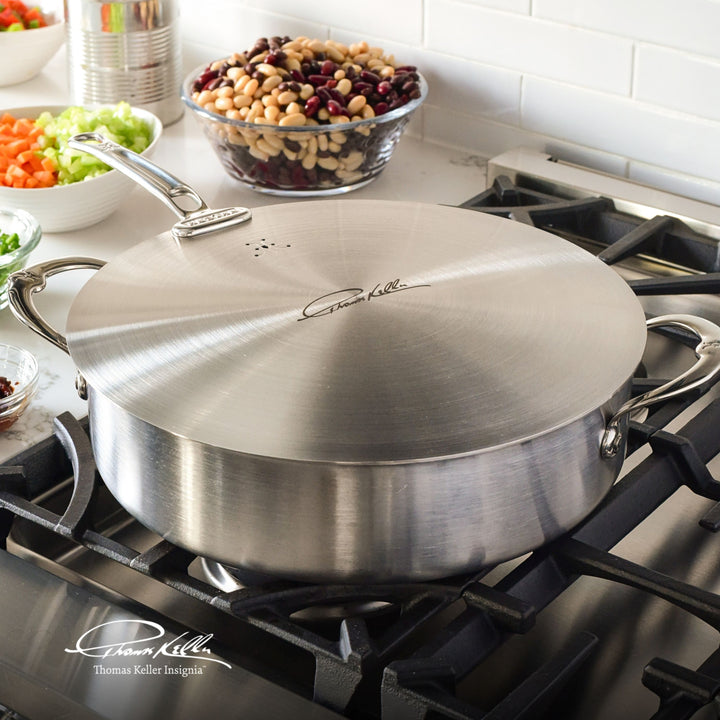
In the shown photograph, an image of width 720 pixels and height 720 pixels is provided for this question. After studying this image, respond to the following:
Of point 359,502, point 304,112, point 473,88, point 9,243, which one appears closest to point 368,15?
point 473,88

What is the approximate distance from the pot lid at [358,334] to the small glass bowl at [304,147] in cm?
39

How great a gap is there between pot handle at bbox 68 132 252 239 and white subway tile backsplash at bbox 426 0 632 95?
56 cm

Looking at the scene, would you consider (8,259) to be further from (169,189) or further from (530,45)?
(530,45)

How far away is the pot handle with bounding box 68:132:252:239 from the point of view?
871mm

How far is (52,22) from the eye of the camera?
176 centimetres

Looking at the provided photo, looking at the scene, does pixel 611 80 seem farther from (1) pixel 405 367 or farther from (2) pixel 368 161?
(1) pixel 405 367

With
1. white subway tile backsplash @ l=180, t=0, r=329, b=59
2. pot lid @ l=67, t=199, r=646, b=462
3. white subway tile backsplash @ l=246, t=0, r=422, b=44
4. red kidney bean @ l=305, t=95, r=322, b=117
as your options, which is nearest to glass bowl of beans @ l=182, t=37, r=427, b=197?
red kidney bean @ l=305, t=95, r=322, b=117

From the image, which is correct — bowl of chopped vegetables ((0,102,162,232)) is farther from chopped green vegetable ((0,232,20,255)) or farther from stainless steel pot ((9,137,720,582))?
stainless steel pot ((9,137,720,582))

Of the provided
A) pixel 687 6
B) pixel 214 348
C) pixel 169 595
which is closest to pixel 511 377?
pixel 214 348

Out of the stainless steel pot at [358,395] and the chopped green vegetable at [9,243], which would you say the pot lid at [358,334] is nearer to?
the stainless steel pot at [358,395]

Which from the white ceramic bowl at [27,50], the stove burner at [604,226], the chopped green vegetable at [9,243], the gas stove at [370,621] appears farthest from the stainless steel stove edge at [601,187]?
the white ceramic bowl at [27,50]

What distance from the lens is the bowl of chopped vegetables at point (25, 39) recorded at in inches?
65.9

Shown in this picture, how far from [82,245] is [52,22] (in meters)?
0.66

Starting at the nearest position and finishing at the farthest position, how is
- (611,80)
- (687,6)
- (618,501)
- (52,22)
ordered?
(618,501) < (687,6) < (611,80) < (52,22)
